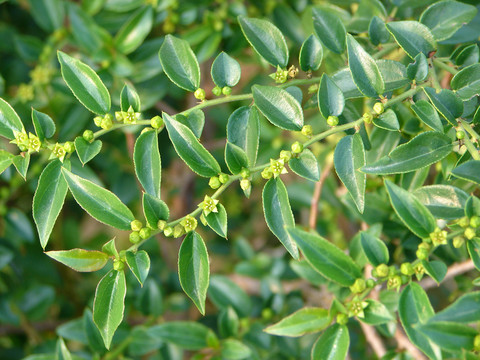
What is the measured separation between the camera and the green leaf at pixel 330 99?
76cm

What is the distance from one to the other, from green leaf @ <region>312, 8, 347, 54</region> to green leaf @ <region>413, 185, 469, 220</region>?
285mm

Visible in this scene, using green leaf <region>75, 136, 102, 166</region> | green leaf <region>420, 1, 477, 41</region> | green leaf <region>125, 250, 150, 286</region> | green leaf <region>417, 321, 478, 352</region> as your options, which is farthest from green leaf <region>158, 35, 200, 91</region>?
green leaf <region>417, 321, 478, 352</region>

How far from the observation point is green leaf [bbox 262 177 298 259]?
2.44ft

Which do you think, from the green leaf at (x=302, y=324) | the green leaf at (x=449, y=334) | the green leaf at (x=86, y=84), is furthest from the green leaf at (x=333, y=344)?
the green leaf at (x=86, y=84)

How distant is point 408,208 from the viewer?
703 millimetres

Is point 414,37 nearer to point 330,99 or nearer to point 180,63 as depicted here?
point 330,99

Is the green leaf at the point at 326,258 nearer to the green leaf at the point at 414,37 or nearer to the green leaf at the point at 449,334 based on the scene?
the green leaf at the point at 449,334

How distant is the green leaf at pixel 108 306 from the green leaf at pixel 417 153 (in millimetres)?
384

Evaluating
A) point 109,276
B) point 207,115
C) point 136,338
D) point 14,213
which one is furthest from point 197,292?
point 207,115

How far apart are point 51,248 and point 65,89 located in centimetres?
66

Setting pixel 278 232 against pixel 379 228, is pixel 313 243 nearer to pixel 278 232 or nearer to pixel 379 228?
pixel 278 232

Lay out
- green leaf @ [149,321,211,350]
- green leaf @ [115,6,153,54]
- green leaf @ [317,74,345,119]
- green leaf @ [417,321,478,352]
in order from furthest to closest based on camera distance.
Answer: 1. green leaf @ [115,6,153,54]
2. green leaf @ [149,321,211,350]
3. green leaf @ [317,74,345,119]
4. green leaf @ [417,321,478,352]

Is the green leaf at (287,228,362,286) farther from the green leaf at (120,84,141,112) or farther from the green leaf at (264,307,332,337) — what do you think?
the green leaf at (120,84,141,112)

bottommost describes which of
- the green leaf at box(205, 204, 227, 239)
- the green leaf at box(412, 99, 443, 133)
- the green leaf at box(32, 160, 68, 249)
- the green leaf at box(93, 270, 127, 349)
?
the green leaf at box(93, 270, 127, 349)
